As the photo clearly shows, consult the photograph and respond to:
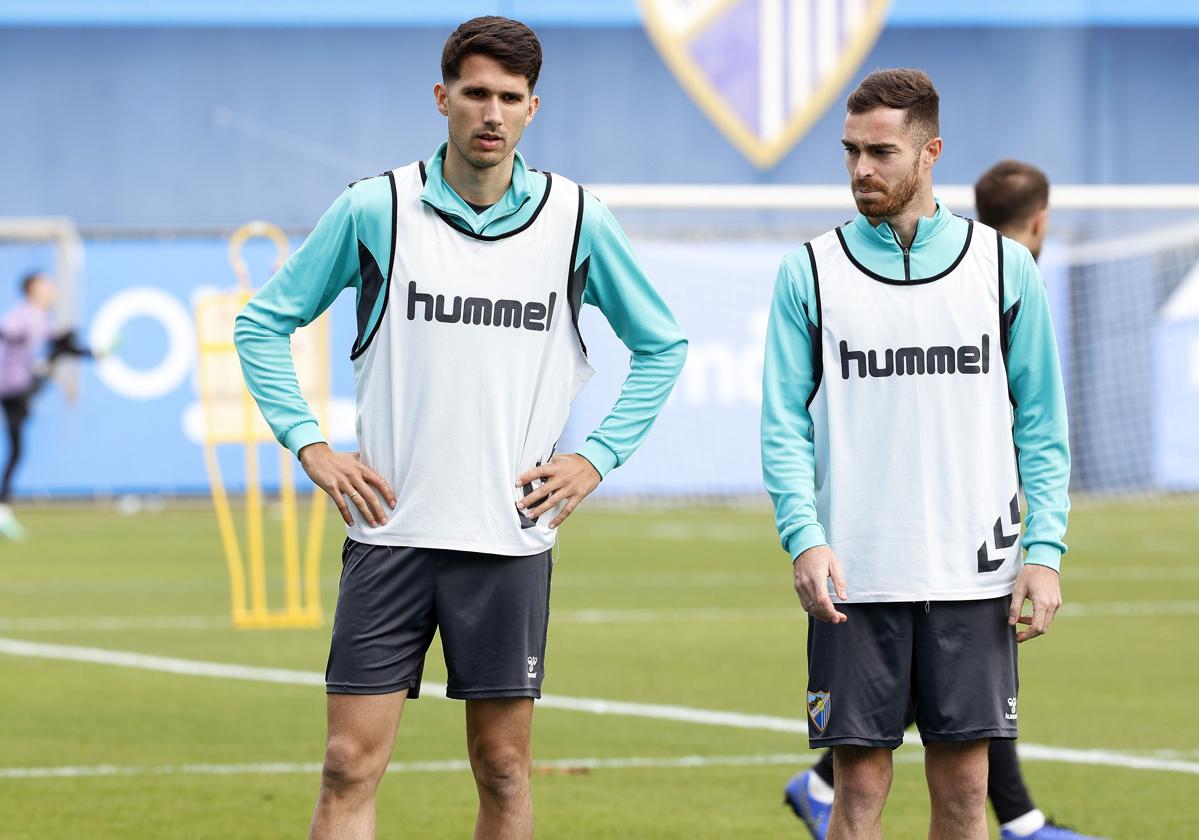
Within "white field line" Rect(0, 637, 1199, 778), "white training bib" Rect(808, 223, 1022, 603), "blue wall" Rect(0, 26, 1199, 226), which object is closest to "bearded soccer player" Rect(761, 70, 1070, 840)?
"white training bib" Rect(808, 223, 1022, 603)

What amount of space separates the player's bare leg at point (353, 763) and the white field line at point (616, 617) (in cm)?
744

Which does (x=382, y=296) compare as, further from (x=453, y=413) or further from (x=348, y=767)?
(x=348, y=767)

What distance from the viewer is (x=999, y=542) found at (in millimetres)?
4559

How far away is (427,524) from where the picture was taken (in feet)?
15.1

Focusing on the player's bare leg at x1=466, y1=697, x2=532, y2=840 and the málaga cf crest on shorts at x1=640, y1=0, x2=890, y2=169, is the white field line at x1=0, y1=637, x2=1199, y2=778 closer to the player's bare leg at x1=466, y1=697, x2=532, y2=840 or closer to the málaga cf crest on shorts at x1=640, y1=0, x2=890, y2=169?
the player's bare leg at x1=466, y1=697, x2=532, y2=840

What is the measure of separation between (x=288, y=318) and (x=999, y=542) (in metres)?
1.68

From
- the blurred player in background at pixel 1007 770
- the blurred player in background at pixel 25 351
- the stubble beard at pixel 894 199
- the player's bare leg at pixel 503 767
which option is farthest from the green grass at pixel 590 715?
the blurred player in background at pixel 25 351

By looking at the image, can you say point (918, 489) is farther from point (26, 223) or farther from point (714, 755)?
point (26, 223)

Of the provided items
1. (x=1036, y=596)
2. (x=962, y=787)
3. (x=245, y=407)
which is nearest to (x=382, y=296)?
(x=1036, y=596)

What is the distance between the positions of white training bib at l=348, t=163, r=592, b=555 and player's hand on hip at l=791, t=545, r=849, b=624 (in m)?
0.65

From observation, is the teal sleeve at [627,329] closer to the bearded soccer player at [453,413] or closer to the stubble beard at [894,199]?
the bearded soccer player at [453,413]

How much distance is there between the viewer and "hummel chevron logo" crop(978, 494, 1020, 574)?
4.54 meters

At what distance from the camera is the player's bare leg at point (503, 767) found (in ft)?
15.3

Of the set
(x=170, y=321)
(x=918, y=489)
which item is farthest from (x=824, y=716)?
(x=170, y=321)
